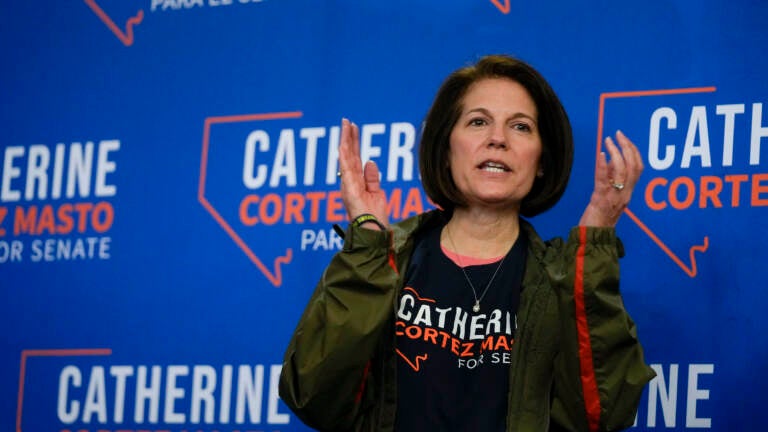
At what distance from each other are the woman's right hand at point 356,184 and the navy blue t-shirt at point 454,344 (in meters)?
0.12

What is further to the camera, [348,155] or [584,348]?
[348,155]

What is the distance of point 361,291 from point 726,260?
2.76 ft

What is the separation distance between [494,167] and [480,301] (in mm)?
229

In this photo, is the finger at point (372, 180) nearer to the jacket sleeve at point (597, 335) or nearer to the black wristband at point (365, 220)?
the black wristband at point (365, 220)

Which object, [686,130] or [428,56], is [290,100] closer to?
[428,56]

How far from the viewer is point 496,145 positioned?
197 cm

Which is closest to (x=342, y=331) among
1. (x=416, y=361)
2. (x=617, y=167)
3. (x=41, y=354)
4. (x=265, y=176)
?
(x=416, y=361)

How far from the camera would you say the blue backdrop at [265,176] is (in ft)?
Answer: 7.66

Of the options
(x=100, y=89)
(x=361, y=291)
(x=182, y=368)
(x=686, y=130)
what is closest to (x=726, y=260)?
(x=686, y=130)

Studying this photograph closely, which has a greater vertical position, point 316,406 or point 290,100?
point 290,100

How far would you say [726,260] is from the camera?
7.57ft

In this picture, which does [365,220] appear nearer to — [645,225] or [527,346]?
[527,346]

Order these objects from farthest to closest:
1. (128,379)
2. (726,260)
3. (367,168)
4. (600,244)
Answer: (128,379)
(726,260)
(367,168)
(600,244)

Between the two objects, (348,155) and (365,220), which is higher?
(348,155)
